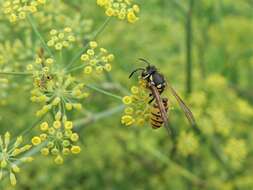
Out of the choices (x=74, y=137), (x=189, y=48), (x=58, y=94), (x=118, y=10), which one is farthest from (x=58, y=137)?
(x=189, y=48)

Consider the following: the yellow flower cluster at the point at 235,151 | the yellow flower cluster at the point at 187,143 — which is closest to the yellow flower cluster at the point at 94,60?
the yellow flower cluster at the point at 187,143

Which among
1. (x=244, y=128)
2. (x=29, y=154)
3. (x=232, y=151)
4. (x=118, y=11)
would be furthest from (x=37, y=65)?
(x=244, y=128)

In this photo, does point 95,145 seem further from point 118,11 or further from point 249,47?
point 118,11

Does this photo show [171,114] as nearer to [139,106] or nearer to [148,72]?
[148,72]

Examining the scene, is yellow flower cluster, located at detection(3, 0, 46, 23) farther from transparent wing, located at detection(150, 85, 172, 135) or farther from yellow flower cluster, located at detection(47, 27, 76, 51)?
transparent wing, located at detection(150, 85, 172, 135)

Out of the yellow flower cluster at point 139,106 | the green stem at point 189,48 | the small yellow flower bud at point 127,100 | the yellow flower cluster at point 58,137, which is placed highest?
the green stem at point 189,48

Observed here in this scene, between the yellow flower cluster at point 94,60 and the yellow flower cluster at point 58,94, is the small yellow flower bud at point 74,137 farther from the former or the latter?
the yellow flower cluster at point 94,60
